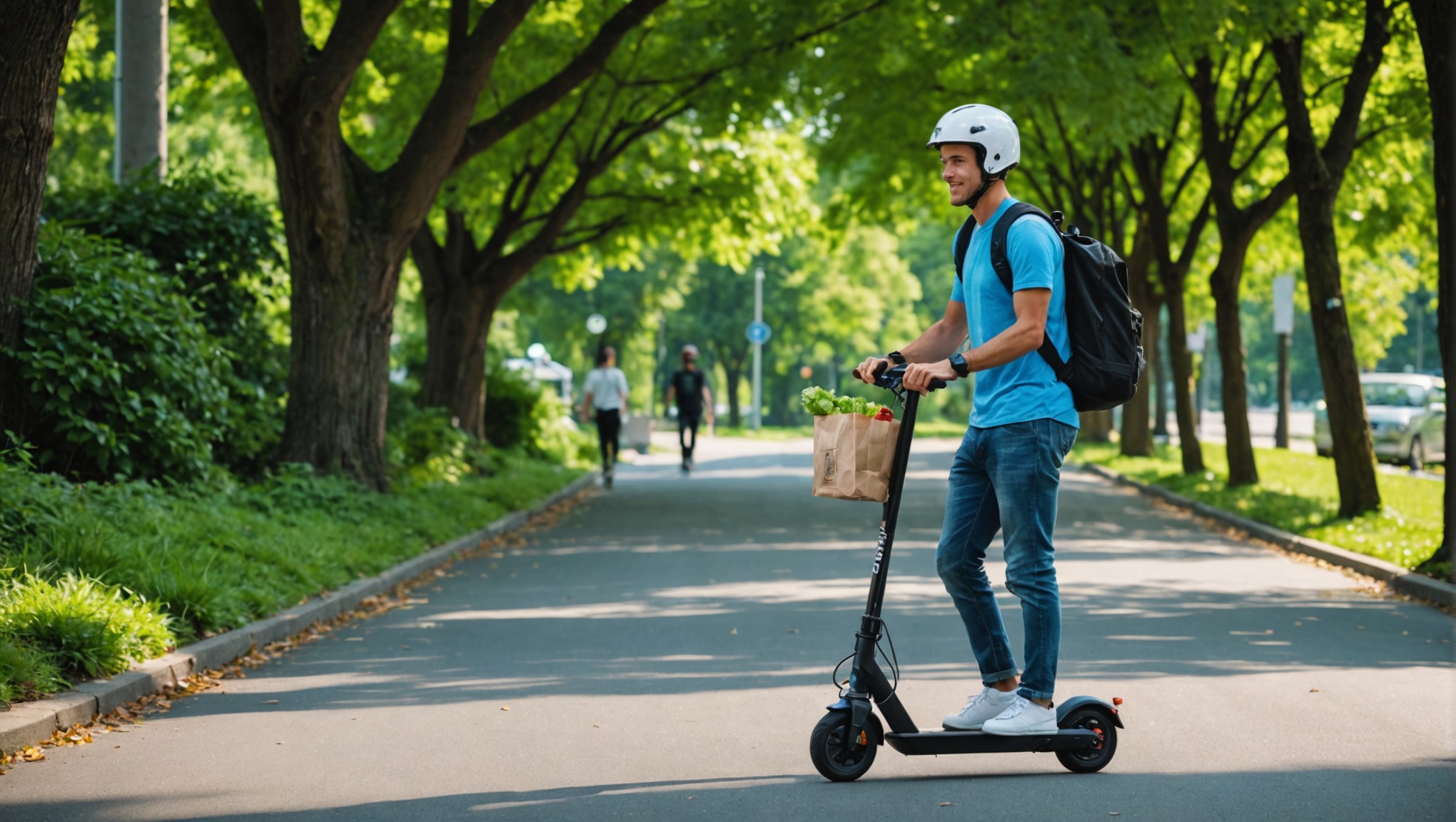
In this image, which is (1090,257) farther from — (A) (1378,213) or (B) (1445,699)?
(A) (1378,213)

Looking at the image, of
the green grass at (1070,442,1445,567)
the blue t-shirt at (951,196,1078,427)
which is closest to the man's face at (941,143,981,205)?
the blue t-shirt at (951,196,1078,427)

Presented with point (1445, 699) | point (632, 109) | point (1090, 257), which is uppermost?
point (632, 109)

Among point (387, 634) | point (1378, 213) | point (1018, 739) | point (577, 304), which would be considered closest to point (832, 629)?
point (387, 634)

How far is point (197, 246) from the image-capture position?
44.3 ft

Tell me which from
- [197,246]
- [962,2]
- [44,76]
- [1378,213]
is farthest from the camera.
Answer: [1378,213]

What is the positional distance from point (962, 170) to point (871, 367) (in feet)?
2.20

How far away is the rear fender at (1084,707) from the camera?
5051 mm

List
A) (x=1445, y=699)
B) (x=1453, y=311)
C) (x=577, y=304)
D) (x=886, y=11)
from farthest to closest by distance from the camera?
1. (x=577, y=304)
2. (x=886, y=11)
3. (x=1453, y=311)
4. (x=1445, y=699)

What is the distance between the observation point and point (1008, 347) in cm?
466

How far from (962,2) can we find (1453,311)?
7076 millimetres

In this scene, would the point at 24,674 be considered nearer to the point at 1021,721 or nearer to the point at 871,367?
the point at 871,367

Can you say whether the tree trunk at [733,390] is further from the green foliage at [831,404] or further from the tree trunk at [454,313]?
the green foliage at [831,404]

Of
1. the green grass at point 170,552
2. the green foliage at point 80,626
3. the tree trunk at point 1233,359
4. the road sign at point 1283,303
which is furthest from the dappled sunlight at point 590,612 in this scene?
the road sign at point 1283,303

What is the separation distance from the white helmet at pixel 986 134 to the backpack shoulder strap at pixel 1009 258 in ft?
0.46
